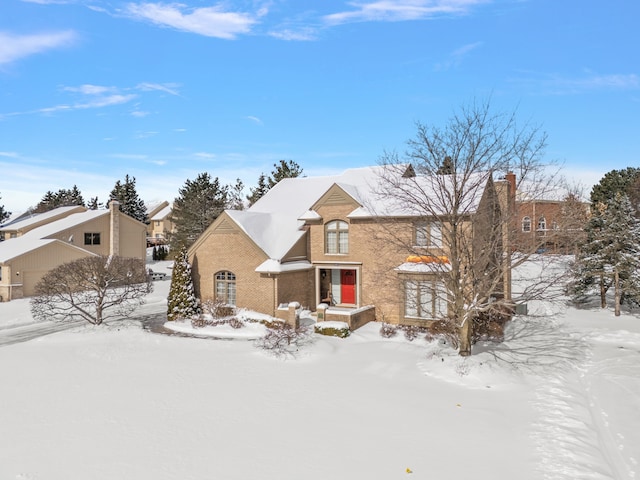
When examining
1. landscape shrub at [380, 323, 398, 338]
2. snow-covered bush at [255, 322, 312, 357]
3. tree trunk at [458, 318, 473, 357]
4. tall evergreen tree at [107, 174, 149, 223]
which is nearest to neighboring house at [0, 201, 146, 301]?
tall evergreen tree at [107, 174, 149, 223]

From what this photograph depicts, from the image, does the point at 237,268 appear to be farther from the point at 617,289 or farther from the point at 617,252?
the point at 617,289

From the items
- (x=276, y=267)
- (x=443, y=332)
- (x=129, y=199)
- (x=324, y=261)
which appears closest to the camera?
(x=443, y=332)

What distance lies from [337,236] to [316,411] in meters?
14.2

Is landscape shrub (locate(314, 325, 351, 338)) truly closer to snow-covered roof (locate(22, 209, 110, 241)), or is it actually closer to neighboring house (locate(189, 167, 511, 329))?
neighboring house (locate(189, 167, 511, 329))

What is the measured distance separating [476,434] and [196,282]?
19886 millimetres

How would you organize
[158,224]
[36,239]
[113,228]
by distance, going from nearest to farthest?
[36,239], [113,228], [158,224]

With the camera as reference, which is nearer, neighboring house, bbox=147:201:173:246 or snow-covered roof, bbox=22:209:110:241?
snow-covered roof, bbox=22:209:110:241

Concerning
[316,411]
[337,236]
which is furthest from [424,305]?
[316,411]

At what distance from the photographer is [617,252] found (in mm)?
27141

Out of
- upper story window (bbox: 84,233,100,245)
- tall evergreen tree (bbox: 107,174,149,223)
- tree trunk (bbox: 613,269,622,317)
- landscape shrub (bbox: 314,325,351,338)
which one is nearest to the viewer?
landscape shrub (bbox: 314,325,351,338)

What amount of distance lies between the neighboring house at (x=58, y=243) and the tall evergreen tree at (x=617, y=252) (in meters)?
42.2

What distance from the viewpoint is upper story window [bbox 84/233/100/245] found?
4415 centimetres

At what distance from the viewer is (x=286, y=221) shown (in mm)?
27750

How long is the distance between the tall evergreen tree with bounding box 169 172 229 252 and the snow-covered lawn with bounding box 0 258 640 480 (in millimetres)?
34692
